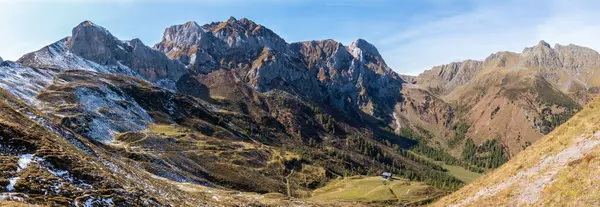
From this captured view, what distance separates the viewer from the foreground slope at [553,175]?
2841 centimetres

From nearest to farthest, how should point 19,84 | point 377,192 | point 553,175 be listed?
point 553,175 → point 377,192 → point 19,84

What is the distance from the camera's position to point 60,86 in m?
200

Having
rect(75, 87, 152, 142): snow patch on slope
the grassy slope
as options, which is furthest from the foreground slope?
rect(75, 87, 152, 142): snow patch on slope

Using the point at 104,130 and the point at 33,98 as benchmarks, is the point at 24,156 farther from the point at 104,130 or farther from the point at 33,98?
the point at 33,98

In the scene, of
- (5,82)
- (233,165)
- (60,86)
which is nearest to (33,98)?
(5,82)

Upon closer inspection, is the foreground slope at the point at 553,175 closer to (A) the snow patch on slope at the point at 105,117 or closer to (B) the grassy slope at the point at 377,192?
(B) the grassy slope at the point at 377,192

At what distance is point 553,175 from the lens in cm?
3259

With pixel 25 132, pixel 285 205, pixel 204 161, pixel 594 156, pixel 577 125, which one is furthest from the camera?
pixel 204 161

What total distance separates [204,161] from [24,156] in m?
120

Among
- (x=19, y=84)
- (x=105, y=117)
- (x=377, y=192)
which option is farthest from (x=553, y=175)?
(x=19, y=84)

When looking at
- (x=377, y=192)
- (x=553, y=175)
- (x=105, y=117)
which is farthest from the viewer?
(x=105, y=117)

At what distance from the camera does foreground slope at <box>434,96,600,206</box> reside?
28.4 meters

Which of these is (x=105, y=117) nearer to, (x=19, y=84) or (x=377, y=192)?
(x=19, y=84)

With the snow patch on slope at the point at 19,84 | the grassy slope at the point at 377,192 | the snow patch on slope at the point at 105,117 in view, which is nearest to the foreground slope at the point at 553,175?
the grassy slope at the point at 377,192
